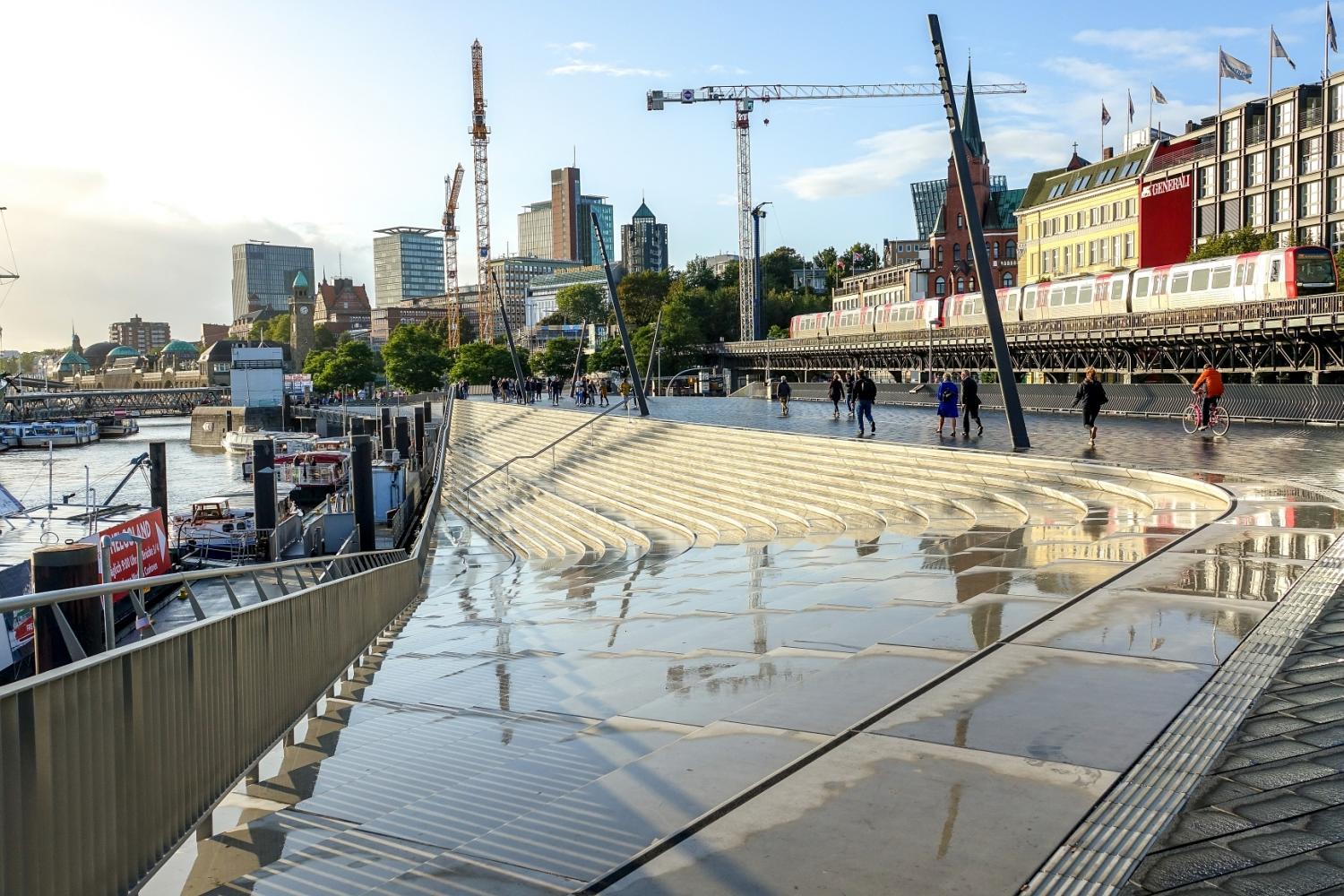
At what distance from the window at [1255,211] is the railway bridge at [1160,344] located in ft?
42.8

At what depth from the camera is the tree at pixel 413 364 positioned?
4786 inches

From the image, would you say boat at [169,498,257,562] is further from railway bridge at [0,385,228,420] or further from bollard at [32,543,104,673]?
railway bridge at [0,385,228,420]

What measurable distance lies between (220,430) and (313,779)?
123 meters

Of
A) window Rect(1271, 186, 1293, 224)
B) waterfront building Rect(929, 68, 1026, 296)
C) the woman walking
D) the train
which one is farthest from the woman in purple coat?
waterfront building Rect(929, 68, 1026, 296)

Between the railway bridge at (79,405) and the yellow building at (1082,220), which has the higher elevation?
the yellow building at (1082,220)

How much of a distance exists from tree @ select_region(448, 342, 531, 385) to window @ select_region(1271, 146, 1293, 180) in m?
66.9

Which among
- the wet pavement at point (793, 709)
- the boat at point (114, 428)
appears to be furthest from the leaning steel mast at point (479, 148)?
the wet pavement at point (793, 709)

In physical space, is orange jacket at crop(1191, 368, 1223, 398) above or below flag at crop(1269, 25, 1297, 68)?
below

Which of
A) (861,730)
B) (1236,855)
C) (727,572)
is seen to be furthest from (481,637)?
(1236,855)

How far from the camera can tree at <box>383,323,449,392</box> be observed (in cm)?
12156

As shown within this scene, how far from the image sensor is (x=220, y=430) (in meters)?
120

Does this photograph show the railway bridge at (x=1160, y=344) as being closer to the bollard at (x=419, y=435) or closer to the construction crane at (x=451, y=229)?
the bollard at (x=419, y=435)

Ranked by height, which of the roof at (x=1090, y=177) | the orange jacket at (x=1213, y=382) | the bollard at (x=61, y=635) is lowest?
the bollard at (x=61, y=635)

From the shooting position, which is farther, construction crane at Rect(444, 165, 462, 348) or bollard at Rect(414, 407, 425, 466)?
construction crane at Rect(444, 165, 462, 348)
